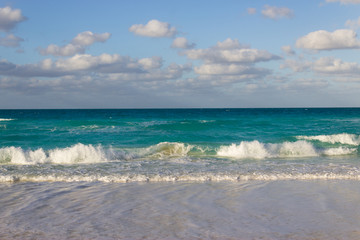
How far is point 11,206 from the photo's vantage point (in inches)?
278

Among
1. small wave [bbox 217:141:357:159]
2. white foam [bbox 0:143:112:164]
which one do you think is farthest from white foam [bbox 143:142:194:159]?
white foam [bbox 0:143:112:164]

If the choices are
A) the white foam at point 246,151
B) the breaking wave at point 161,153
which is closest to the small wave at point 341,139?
the breaking wave at point 161,153

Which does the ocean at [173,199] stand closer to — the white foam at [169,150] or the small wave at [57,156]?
the small wave at [57,156]

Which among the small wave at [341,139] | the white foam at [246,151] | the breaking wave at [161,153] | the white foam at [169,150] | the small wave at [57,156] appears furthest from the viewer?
the small wave at [341,139]

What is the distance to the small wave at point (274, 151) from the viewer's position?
16.8m

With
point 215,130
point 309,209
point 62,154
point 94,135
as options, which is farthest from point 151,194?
point 215,130

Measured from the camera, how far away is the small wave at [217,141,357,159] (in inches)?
659

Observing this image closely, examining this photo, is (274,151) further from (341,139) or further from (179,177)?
(179,177)

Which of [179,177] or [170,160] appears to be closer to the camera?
[179,177]

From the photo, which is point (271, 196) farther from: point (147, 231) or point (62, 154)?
point (62, 154)

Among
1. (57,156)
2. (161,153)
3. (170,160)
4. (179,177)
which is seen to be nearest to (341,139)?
(161,153)

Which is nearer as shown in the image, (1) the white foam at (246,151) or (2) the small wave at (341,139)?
(1) the white foam at (246,151)

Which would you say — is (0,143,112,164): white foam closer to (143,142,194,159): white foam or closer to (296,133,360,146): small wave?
(143,142,194,159): white foam

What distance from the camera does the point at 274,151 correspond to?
17.8m
